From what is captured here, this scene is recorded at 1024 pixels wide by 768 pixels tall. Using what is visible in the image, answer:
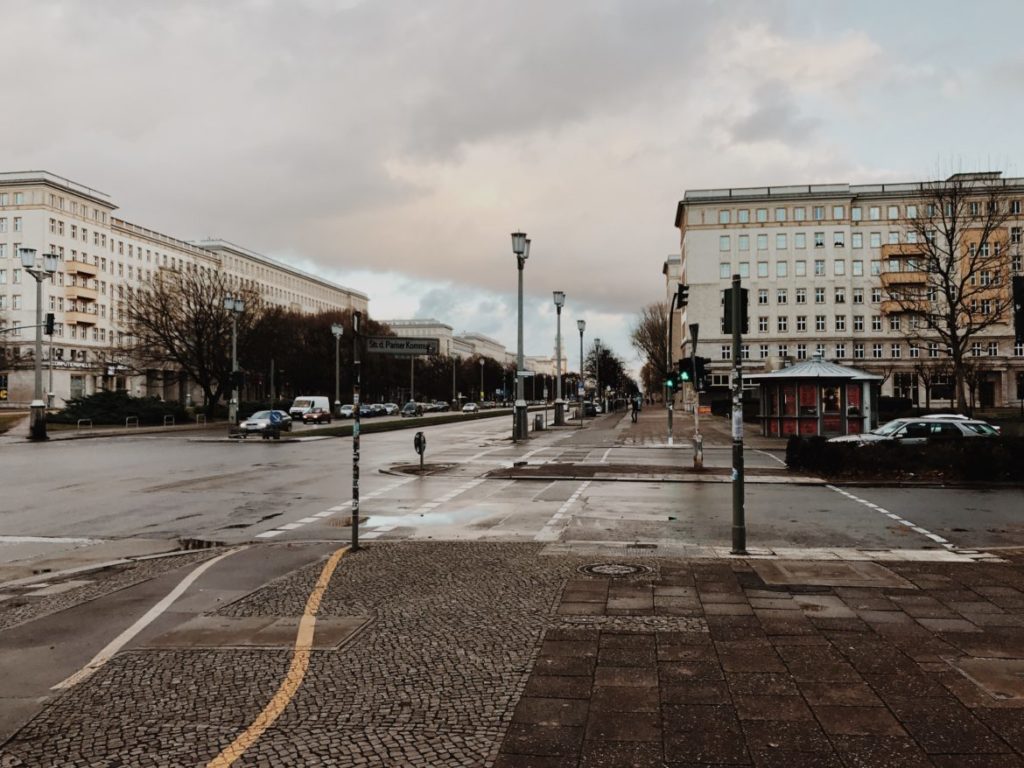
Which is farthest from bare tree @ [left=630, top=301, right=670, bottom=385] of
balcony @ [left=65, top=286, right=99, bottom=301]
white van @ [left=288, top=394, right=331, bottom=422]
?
balcony @ [left=65, top=286, right=99, bottom=301]

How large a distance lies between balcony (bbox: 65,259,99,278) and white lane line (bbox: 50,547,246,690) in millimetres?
97802

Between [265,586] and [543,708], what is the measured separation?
4312mm

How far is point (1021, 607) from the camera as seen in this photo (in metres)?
6.89

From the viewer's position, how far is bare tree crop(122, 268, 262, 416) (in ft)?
187

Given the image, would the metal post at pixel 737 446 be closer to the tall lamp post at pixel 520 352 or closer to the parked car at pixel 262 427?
the tall lamp post at pixel 520 352

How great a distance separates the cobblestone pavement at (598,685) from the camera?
13.3ft

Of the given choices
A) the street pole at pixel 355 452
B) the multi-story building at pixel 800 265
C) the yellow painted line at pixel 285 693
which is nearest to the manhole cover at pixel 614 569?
the yellow painted line at pixel 285 693

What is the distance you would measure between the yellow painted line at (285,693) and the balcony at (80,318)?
9972cm

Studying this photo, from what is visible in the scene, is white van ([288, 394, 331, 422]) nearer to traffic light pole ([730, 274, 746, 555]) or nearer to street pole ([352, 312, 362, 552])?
street pole ([352, 312, 362, 552])

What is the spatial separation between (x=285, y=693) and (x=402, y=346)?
6.94 m

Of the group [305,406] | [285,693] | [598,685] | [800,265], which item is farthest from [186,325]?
[800,265]

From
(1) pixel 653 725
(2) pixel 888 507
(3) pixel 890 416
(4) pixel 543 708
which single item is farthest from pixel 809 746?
(3) pixel 890 416

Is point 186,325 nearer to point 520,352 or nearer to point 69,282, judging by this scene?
point 520,352

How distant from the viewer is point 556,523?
12.6 metres
